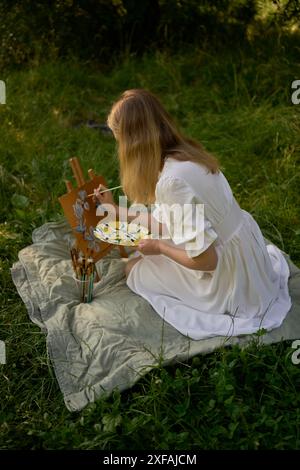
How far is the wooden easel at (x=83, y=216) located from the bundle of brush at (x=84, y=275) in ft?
0.38

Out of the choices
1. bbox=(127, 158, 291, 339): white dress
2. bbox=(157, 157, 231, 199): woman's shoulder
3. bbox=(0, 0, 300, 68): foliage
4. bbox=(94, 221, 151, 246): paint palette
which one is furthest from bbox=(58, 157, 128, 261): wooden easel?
bbox=(0, 0, 300, 68): foliage

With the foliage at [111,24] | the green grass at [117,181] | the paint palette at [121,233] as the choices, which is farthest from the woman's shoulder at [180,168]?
the foliage at [111,24]

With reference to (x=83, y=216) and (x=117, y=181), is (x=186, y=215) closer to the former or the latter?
(x=83, y=216)

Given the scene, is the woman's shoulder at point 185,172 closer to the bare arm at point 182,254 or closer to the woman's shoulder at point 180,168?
the woman's shoulder at point 180,168

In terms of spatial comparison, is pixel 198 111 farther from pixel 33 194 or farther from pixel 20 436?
pixel 20 436

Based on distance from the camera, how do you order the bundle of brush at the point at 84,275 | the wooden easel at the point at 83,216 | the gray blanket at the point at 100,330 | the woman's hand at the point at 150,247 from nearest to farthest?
the gray blanket at the point at 100,330 → the woman's hand at the point at 150,247 → the bundle of brush at the point at 84,275 → the wooden easel at the point at 83,216

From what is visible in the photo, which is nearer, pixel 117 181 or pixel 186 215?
pixel 186 215

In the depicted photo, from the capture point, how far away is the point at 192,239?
99.1 inches

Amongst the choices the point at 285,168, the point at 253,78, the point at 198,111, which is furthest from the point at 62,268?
the point at 253,78

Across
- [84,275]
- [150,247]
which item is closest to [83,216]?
[84,275]

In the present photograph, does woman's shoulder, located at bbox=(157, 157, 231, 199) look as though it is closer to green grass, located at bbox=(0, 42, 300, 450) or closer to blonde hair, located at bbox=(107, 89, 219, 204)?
blonde hair, located at bbox=(107, 89, 219, 204)

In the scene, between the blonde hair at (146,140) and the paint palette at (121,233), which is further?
the paint palette at (121,233)

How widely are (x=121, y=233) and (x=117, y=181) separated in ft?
3.90

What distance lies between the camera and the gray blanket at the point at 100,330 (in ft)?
8.16
